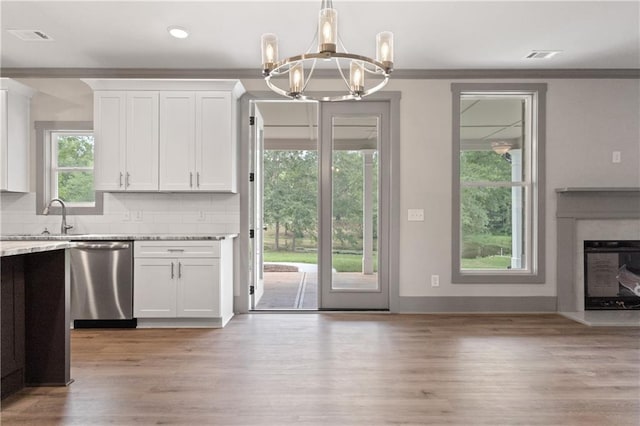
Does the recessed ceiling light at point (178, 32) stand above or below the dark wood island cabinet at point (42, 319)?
above

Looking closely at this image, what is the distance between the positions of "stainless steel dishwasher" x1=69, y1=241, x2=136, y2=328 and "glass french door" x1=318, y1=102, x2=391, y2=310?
2004 mm

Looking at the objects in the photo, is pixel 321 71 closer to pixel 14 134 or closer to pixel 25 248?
pixel 14 134

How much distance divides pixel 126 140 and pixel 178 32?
4.21 feet

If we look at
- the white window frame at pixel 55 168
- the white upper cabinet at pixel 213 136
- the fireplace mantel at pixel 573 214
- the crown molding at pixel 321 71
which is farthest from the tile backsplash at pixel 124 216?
the fireplace mantel at pixel 573 214

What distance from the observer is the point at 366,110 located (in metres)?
4.75

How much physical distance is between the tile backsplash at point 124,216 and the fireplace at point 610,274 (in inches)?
165

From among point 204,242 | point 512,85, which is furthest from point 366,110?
point 204,242

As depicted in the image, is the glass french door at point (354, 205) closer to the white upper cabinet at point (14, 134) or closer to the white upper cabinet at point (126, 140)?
the white upper cabinet at point (126, 140)

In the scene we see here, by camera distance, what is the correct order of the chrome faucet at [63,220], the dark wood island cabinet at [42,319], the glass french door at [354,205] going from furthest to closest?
the glass french door at [354,205] < the chrome faucet at [63,220] < the dark wood island cabinet at [42,319]

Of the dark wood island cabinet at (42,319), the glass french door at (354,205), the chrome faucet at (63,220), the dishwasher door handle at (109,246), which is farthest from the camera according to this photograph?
the glass french door at (354,205)

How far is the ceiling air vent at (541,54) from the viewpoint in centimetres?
411

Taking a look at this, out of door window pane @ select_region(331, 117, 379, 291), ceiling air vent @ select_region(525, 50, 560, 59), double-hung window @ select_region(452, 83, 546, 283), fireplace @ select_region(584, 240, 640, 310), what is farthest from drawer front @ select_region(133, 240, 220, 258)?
fireplace @ select_region(584, 240, 640, 310)

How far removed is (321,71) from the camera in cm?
466

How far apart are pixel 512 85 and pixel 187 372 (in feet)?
14.1
